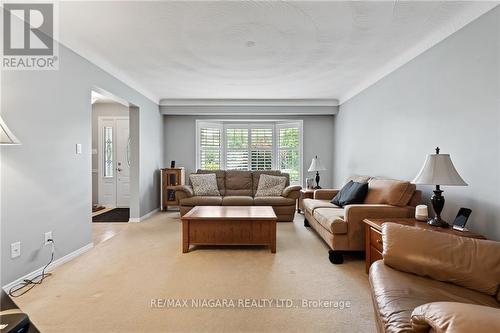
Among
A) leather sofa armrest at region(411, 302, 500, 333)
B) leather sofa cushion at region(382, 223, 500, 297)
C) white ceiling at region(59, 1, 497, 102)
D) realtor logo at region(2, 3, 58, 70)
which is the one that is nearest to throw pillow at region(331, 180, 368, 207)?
white ceiling at region(59, 1, 497, 102)

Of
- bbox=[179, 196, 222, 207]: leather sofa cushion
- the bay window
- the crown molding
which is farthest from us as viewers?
the bay window

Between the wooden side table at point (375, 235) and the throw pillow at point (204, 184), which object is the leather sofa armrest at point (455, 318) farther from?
the throw pillow at point (204, 184)

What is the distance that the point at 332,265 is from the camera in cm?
293

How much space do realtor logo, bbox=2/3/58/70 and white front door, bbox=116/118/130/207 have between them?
3.76 m

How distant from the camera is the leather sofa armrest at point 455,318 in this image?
838 mm

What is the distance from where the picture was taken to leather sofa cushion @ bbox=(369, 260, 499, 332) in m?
1.20

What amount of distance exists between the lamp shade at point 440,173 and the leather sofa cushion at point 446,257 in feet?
2.36

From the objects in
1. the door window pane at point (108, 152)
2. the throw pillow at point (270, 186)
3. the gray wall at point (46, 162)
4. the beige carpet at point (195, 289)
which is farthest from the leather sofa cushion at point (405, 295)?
the door window pane at point (108, 152)

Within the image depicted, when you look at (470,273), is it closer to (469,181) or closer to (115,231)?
(469,181)

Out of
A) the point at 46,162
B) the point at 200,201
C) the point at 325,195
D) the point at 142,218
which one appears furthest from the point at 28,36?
the point at 325,195

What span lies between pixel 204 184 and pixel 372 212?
340cm

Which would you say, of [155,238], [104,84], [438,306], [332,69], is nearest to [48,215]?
[155,238]

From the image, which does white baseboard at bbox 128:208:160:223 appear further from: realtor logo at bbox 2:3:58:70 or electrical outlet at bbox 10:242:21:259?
realtor logo at bbox 2:3:58:70

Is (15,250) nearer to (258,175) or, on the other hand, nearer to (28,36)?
(28,36)
